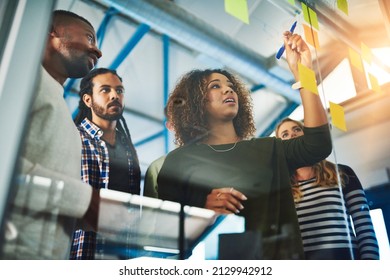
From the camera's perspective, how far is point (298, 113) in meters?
1.29

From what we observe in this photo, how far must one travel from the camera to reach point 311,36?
1461 mm

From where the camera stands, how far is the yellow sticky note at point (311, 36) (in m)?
1.44

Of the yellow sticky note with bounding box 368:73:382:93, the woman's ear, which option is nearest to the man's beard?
the woman's ear

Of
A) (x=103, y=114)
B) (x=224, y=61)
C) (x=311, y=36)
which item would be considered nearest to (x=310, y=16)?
(x=311, y=36)

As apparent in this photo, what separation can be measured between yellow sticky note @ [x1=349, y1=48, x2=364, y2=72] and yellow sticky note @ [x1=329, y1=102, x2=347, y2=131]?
0.96 ft

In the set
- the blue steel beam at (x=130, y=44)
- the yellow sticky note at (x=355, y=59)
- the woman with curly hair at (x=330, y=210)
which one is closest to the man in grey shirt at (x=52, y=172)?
the blue steel beam at (x=130, y=44)

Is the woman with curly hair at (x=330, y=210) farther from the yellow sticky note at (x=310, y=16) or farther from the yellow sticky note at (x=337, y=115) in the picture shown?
the yellow sticky note at (x=310, y=16)

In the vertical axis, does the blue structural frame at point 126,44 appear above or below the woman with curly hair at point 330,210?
above

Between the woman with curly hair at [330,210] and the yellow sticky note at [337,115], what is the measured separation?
Answer: 0.15 metres

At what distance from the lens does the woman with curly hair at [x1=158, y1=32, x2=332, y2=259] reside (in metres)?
1.05

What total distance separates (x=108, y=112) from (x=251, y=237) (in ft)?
1.70

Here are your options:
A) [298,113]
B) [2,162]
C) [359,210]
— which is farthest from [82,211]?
[359,210]

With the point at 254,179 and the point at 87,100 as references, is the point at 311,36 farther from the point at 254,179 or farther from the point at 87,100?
the point at 87,100

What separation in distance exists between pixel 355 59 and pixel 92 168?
1.22m
